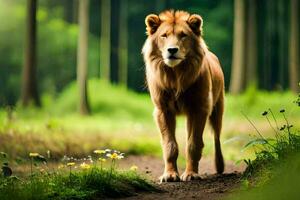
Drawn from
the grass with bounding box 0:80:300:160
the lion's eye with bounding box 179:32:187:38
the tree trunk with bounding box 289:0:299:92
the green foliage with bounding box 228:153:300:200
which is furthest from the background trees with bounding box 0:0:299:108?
A: the green foliage with bounding box 228:153:300:200

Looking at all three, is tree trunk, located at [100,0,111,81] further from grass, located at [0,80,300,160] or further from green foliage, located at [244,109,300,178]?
green foliage, located at [244,109,300,178]

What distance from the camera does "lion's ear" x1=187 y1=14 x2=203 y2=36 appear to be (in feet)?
30.9

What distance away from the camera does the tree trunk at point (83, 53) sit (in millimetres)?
20969

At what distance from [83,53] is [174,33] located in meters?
12.2

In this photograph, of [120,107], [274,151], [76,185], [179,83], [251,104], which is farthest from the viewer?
[120,107]

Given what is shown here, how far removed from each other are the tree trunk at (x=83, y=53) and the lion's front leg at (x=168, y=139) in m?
11.7

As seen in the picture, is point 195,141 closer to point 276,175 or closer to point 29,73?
point 276,175

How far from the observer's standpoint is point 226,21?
36.7 metres

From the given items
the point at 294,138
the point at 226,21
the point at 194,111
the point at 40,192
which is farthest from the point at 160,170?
the point at 226,21

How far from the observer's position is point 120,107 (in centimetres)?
2411

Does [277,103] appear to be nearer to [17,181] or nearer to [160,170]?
[160,170]

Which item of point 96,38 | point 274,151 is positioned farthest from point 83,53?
point 96,38

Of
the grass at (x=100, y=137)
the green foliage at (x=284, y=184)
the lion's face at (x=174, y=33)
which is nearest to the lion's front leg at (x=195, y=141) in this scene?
the grass at (x=100, y=137)

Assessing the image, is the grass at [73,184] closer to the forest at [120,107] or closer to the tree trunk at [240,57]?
the forest at [120,107]
